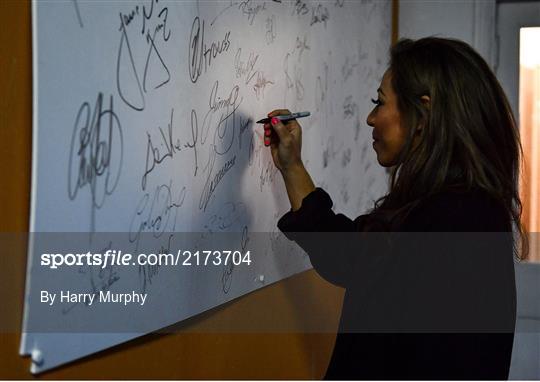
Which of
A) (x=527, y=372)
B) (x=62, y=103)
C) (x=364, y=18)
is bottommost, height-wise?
(x=527, y=372)

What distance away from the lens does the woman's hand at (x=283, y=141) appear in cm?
129

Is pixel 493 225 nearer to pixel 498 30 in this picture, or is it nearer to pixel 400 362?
pixel 400 362

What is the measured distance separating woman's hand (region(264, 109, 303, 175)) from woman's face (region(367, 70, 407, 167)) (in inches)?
6.4

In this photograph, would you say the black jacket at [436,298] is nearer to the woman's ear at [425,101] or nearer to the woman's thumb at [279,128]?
the woman's ear at [425,101]

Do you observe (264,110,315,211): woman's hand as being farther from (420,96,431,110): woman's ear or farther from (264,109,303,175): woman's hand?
(420,96,431,110): woman's ear

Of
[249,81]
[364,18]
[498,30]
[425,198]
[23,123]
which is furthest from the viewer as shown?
[498,30]

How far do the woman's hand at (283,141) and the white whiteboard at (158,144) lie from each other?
2 centimetres

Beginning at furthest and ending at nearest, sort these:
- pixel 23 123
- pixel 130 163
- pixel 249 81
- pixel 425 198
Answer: pixel 249 81 → pixel 425 198 → pixel 130 163 → pixel 23 123

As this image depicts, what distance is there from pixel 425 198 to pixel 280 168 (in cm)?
34

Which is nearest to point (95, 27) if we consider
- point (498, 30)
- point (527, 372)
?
point (498, 30)

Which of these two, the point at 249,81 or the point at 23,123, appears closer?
the point at 23,123

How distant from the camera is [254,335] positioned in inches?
53.7
